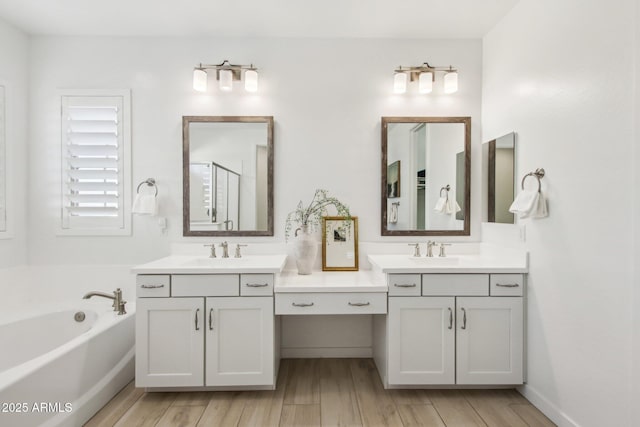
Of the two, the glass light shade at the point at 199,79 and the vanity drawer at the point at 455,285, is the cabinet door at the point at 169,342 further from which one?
the glass light shade at the point at 199,79

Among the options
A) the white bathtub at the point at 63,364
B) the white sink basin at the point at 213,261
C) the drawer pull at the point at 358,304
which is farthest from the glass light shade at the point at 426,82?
the white bathtub at the point at 63,364

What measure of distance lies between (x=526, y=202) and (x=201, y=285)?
80.8 inches

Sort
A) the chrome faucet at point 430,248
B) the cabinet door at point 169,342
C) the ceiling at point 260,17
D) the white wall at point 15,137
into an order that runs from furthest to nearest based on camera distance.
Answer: the chrome faucet at point 430,248 → the white wall at point 15,137 → the ceiling at point 260,17 → the cabinet door at point 169,342

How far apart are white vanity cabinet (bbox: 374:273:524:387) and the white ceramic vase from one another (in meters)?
0.67

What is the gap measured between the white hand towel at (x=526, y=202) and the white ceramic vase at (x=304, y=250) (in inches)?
53.7

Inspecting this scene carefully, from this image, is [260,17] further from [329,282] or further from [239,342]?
[239,342]

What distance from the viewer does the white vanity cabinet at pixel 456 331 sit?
2.37m

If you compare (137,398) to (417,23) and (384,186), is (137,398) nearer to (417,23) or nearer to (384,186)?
(384,186)

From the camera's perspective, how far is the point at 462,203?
3008 millimetres

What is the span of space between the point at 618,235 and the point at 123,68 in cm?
345

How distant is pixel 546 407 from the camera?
2.18 metres

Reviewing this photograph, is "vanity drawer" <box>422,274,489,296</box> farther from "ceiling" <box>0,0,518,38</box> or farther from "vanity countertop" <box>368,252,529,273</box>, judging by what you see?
"ceiling" <box>0,0,518,38</box>

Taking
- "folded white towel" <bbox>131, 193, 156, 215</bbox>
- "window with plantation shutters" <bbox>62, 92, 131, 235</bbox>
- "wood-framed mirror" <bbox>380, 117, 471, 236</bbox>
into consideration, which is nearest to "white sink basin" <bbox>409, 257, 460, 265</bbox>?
"wood-framed mirror" <bbox>380, 117, 471, 236</bbox>

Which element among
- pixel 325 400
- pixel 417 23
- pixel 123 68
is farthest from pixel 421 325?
pixel 123 68
